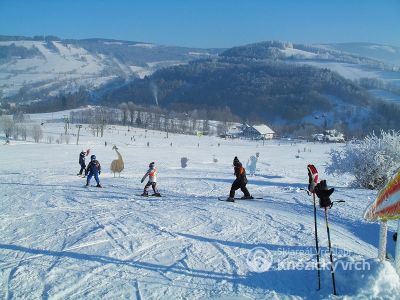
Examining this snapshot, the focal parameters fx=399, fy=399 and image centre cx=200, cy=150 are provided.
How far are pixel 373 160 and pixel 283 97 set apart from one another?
481 ft

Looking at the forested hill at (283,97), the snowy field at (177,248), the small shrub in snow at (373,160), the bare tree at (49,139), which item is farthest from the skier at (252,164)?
the forested hill at (283,97)

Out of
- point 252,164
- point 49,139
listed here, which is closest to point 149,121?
point 49,139

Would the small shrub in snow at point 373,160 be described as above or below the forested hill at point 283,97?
below

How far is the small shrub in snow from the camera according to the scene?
690 inches

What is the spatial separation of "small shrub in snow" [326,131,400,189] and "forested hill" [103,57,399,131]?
109 metres

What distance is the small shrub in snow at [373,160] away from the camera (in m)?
17.5

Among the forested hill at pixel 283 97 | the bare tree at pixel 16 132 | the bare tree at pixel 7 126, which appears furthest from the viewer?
the forested hill at pixel 283 97

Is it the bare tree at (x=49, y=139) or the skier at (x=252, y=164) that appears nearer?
the skier at (x=252, y=164)

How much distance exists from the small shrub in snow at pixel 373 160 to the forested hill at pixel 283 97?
4279 inches

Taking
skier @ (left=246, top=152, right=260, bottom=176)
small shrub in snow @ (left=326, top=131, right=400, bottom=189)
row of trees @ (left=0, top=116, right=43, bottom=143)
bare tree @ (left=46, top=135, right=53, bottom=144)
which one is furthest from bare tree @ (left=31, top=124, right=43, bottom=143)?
small shrub in snow @ (left=326, top=131, right=400, bottom=189)

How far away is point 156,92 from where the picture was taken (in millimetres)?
195500

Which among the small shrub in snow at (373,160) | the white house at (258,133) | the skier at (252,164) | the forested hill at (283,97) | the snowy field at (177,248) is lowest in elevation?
the snowy field at (177,248)

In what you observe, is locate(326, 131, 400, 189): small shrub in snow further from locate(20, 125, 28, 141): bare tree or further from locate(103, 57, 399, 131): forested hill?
locate(103, 57, 399, 131): forested hill

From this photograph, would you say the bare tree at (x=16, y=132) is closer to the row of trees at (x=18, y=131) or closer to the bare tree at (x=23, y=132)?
the row of trees at (x=18, y=131)
